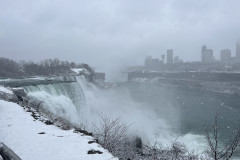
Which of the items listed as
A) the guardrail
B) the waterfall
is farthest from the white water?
the guardrail

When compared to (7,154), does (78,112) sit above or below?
below

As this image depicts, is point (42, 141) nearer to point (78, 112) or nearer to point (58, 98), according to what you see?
point (58, 98)

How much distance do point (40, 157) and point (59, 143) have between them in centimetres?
108

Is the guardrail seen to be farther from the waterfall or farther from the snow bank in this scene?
the waterfall

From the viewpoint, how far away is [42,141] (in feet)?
25.5

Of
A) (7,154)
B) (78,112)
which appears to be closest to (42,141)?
(7,154)

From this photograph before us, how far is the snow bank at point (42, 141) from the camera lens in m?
6.61

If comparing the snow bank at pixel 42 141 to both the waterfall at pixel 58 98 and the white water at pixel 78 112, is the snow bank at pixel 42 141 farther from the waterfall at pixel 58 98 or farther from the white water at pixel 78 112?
the white water at pixel 78 112

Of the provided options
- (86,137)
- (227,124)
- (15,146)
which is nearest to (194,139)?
(227,124)

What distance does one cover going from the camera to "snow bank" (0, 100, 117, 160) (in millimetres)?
6605

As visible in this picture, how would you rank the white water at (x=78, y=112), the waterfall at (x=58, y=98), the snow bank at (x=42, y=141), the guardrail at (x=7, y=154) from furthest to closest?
the white water at (x=78, y=112), the waterfall at (x=58, y=98), the snow bank at (x=42, y=141), the guardrail at (x=7, y=154)

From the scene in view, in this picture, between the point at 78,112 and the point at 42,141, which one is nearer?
the point at 42,141

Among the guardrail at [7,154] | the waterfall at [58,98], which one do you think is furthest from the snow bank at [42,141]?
the waterfall at [58,98]

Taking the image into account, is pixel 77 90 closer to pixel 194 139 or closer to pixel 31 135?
pixel 194 139
